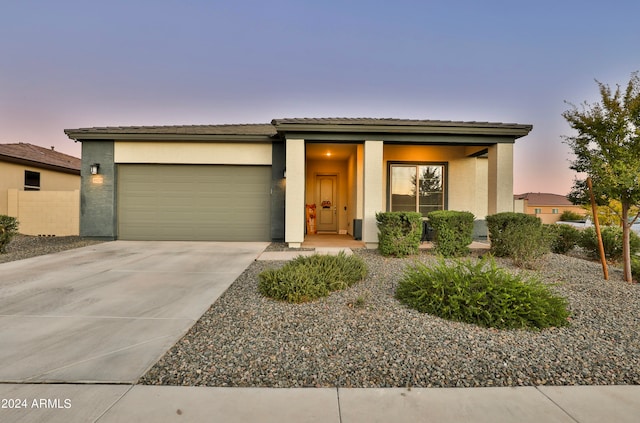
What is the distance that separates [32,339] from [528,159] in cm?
1913

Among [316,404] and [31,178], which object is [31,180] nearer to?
[31,178]

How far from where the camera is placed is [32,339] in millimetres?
2613

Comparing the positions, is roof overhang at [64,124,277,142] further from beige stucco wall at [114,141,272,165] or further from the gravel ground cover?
the gravel ground cover

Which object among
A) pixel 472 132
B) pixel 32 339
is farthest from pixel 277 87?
pixel 32 339

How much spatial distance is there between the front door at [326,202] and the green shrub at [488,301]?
340 inches

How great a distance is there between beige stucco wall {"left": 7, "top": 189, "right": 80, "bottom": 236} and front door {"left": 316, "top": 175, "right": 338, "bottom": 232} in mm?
9376

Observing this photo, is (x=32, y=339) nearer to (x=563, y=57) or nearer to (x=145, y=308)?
(x=145, y=308)

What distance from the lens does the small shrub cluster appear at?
5.55 meters

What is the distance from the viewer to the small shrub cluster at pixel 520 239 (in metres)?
5.55

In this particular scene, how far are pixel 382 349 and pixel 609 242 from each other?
7.63m

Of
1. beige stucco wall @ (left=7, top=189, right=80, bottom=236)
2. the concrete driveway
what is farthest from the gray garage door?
beige stucco wall @ (left=7, top=189, right=80, bottom=236)

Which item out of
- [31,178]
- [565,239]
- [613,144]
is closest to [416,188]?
[565,239]

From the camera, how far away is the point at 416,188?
390 inches

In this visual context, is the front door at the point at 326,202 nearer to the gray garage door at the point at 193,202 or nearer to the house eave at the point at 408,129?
the gray garage door at the point at 193,202
